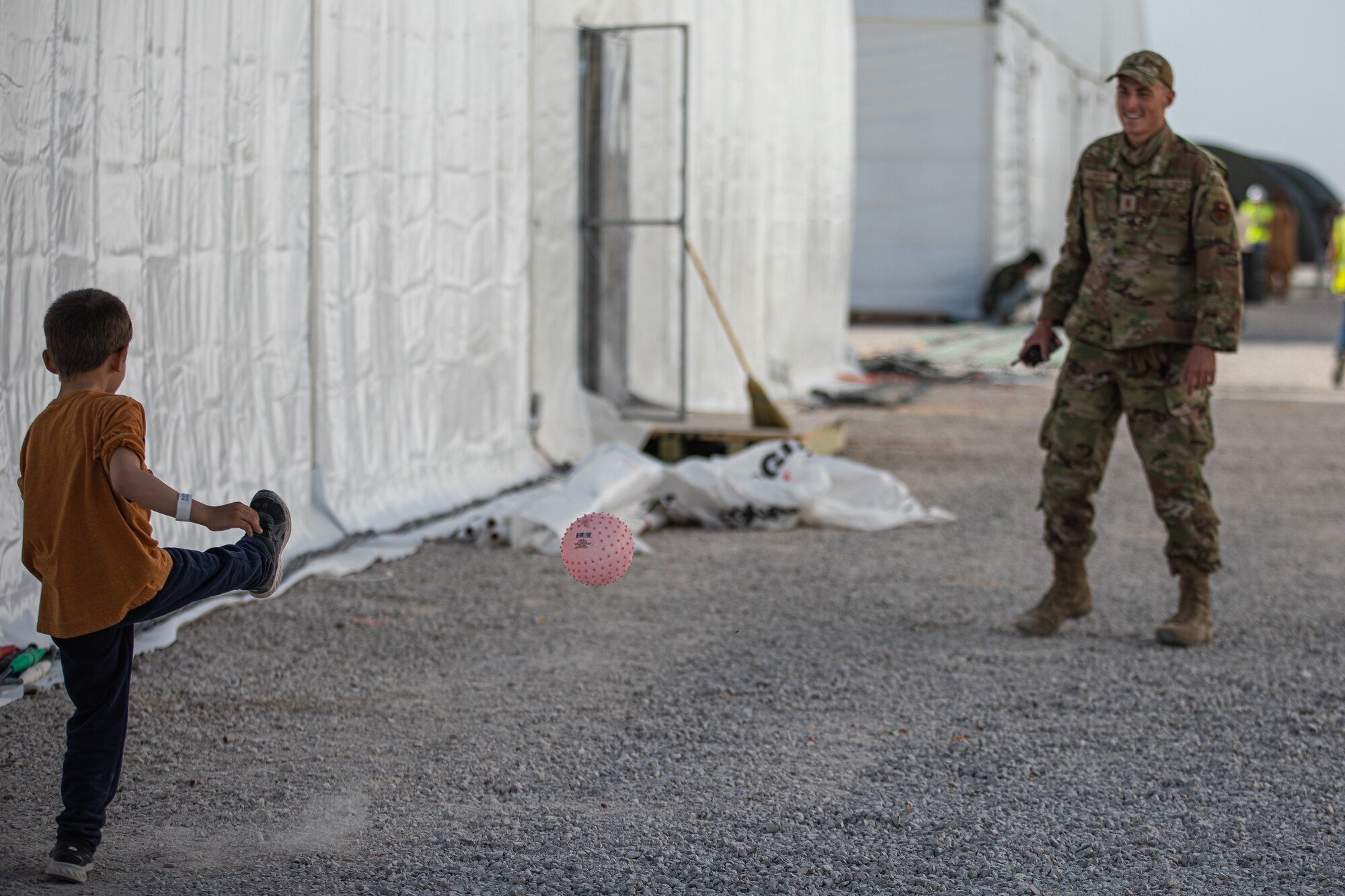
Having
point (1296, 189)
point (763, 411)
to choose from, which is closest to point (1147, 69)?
point (763, 411)

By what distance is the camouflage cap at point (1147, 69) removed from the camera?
15.0 ft

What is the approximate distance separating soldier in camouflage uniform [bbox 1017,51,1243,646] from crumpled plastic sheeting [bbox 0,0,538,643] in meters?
3.02

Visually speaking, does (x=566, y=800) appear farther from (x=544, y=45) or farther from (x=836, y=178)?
(x=836, y=178)

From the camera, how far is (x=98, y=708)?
2.90 meters

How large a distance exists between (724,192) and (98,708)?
8.75 metres

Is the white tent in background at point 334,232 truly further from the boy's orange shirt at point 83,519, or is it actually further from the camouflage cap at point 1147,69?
the camouflage cap at point 1147,69

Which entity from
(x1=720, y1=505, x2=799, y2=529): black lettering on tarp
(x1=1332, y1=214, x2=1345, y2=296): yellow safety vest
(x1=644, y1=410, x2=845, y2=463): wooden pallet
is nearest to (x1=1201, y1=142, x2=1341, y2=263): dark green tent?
(x1=1332, y1=214, x2=1345, y2=296): yellow safety vest

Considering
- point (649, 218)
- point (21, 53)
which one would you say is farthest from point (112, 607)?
point (649, 218)

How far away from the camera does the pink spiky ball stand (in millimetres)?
3596

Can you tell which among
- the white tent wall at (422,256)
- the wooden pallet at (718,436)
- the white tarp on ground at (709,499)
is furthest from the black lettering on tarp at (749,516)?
the wooden pallet at (718,436)

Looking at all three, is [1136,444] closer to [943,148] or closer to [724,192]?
[724,192]

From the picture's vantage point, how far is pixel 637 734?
394cm

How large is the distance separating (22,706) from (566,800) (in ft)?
5.50

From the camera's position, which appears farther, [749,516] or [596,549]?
[749,516]
